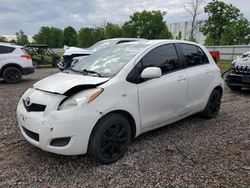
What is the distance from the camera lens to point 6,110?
5801 mm

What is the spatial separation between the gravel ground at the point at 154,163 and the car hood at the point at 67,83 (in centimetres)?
95

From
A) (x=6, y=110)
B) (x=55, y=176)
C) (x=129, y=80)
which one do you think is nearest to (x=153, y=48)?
(x=129, y=80)

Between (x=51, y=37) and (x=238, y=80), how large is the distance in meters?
75.9

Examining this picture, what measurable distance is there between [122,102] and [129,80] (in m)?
0.34

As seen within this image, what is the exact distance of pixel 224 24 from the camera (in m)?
32.2

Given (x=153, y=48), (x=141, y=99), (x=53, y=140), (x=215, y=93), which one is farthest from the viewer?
(x=215, y=93)

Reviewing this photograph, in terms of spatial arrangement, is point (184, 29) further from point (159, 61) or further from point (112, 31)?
point (159, 61)

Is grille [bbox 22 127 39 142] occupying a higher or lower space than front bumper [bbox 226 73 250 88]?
higher

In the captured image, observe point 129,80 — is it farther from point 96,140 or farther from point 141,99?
point 96,140

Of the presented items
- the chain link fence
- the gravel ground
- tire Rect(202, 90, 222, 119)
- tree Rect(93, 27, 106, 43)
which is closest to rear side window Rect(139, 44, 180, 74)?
the gravel ground

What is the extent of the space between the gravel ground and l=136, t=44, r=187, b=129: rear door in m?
0.43

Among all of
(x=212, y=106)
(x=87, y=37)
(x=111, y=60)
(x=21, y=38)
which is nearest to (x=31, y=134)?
(x=111, y=60)

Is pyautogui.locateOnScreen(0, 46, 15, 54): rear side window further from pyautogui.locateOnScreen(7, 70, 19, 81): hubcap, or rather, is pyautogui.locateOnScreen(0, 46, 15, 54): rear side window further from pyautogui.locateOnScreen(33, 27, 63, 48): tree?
pyautogui.locateOnScreen(33, 27, 63, 48): tree

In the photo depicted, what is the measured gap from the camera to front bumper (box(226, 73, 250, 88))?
7.13 metres
